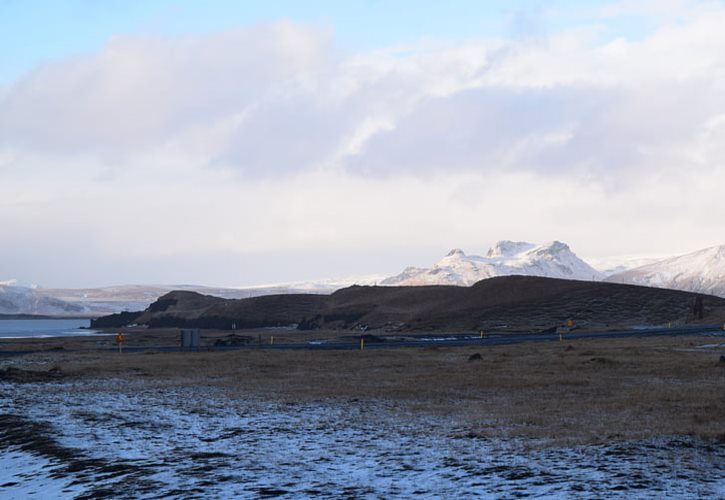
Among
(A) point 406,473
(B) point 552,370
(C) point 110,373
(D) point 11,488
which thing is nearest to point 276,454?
(A) point 406,473

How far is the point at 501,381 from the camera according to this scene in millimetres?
35594

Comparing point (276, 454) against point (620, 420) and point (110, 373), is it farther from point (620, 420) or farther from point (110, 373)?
point (110, 373)

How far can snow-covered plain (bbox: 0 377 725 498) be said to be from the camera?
15.1m

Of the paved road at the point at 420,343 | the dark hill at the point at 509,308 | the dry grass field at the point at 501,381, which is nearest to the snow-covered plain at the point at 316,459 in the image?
the dry grass field at the point at 501,381

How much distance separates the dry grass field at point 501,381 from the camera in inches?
888

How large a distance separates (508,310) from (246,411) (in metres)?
115

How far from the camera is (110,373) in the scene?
44531 millimetres

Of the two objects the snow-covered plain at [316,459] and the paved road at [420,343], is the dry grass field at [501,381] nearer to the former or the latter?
the snow-covered plain at [316,459]

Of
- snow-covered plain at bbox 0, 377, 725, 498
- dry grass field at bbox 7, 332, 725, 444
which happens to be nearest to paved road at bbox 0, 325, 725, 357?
dry grass field at bbox 7, 332, 725, 444

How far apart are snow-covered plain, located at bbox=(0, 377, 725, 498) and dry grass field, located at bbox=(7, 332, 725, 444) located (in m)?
1.94

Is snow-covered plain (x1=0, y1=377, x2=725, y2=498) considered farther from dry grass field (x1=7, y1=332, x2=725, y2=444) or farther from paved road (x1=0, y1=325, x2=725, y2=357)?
paved road (x1=0, y1=325, x2=725, y2=357)

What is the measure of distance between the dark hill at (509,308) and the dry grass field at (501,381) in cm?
6552

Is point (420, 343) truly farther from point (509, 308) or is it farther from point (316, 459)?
point (509, 308)

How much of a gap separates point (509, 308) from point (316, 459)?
410 ft
